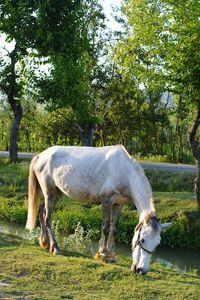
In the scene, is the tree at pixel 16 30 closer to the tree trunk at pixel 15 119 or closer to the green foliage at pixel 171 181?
the tree trunk at pixel 15 119

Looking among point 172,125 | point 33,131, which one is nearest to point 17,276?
point 172,125

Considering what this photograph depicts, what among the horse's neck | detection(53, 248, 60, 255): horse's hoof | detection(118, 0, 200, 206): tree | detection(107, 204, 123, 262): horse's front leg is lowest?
detection(53, 248, 60, 255): horse's hoof

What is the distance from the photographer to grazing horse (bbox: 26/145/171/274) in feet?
26.4

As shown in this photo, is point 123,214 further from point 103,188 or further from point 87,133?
point 87,133

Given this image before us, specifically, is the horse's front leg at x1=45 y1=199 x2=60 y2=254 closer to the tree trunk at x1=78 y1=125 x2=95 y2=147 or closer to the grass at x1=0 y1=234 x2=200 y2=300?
the grass at x1=0 y1=234 x2=200 y2=300

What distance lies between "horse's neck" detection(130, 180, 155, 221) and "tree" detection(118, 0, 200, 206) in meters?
7.10

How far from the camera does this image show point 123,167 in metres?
9.09

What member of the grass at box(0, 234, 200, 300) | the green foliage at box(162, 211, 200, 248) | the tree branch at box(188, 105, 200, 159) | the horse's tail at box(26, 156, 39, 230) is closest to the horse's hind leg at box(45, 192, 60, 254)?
the horse's tail at box(26, 156, 39, 230)

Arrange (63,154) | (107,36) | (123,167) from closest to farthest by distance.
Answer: (123,167) < (63,154) < (107,36)

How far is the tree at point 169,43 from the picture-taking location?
14586 millimetres

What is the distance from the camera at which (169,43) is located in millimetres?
15078

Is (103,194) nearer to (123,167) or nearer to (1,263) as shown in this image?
(123,167)

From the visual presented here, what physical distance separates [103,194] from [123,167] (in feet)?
2.01

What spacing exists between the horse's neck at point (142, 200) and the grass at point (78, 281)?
1016 mm
